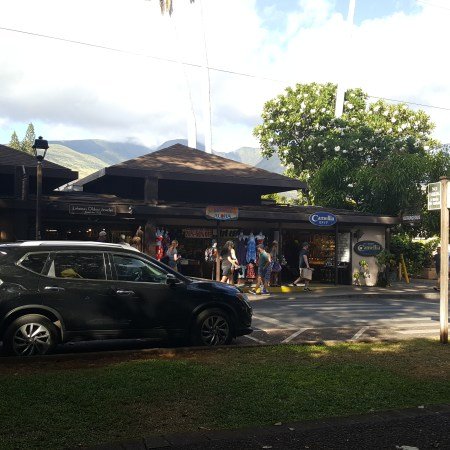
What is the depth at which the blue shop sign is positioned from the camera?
21938 mm

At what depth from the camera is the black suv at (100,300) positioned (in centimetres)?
735

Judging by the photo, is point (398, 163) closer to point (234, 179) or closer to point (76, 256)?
point (234, 179)

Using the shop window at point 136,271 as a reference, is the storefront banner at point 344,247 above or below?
above

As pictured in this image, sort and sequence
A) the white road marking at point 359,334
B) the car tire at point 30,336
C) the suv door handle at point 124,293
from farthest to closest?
the white road marking at point 359,334 → the suv door handle at point 124,293 → the car tire at point 30,336

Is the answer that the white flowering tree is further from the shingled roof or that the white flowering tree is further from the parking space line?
the parking space line

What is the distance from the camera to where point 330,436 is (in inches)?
176

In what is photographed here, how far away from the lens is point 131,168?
69.8ft

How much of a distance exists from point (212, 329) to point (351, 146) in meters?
29.0

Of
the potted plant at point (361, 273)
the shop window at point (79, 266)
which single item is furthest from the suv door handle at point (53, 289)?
the potted plant at point (361, 273)

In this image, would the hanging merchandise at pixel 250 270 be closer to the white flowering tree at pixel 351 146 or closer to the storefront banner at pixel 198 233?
the storefront banner at pixel 198 233

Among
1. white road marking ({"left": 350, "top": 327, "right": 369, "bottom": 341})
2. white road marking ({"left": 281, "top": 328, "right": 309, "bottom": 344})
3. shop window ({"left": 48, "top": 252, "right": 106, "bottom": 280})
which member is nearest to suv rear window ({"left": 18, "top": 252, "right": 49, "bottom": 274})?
shop window ({"left": 48, "top": 252, "right": 106, "bottom": 280})

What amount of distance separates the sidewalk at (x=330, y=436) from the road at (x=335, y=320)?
4267 millimetres

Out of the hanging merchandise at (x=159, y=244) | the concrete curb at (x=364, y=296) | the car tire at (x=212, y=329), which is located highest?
the hanging merchandise at (x=159, y=244)

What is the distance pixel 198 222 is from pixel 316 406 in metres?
16.4
